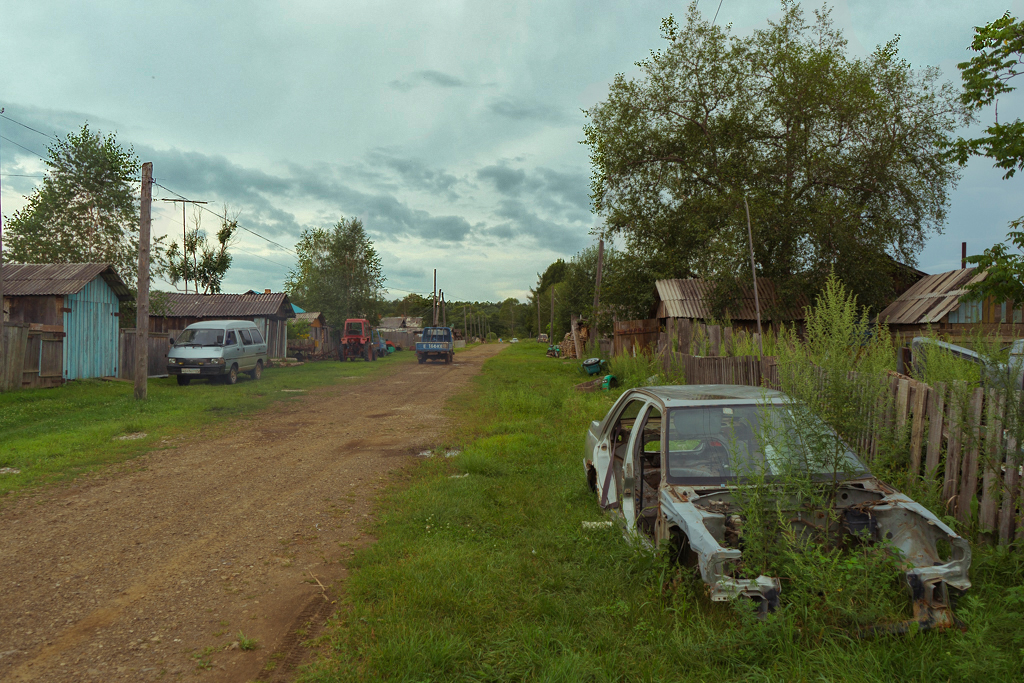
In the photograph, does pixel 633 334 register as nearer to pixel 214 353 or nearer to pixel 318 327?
pixel 214 353

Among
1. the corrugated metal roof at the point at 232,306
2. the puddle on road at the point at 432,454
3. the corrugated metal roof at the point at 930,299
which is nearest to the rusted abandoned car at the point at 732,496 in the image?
the puddle on road at the point at 432,454

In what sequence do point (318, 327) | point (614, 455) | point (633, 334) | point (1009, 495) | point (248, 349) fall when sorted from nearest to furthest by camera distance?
1. point (1009, 495)
2. point (614, 455)
3. point (248, 349)
4. point (633, 334)
5. point (318, 327)

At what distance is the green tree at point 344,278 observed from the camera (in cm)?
4475

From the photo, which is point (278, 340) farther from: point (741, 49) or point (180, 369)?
point (741, 49)

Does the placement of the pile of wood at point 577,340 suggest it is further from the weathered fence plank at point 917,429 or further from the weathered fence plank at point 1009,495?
the weathered fence plank at point 1009,495

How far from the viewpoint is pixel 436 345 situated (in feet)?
106

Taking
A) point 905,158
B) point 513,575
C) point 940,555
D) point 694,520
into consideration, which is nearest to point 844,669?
point 694,520

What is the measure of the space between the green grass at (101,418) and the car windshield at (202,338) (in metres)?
1.32

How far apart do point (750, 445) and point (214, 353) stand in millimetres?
17389

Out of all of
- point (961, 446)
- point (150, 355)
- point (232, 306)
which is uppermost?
point (232, 306)

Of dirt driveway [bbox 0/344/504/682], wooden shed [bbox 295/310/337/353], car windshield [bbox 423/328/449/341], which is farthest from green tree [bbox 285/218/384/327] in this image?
dirt driveway [bbox 0/344/504/682]

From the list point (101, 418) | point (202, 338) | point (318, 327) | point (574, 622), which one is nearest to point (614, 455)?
point (574, 622)

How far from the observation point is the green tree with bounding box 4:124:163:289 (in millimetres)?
29312

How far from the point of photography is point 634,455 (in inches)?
189
